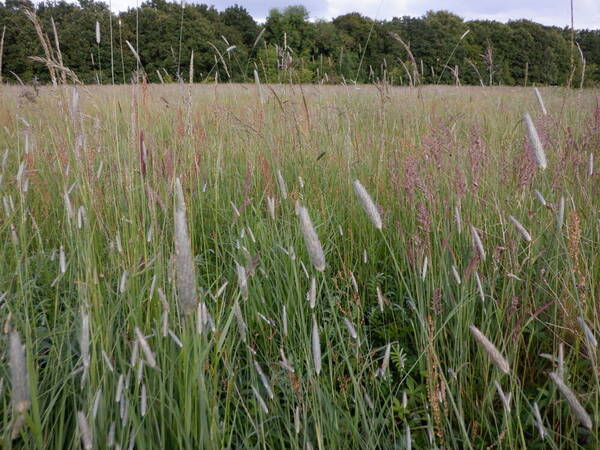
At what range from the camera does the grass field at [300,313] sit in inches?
36.4

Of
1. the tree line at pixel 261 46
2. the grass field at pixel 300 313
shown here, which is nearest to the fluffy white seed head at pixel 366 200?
the grass field at pixel 300 313

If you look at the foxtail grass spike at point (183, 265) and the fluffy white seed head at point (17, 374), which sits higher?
the foxtail grass spike at point (183, 265)

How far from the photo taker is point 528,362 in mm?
1359

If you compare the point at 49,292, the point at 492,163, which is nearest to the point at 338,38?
the point at 492,163

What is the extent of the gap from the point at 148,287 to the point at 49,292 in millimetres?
513

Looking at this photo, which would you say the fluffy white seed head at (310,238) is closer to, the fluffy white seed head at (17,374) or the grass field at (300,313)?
the grass field at (300,313)

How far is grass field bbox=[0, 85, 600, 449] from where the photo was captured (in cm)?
93

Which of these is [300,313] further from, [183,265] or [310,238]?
[183,265]

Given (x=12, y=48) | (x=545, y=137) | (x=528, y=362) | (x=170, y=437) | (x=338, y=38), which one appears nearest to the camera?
(x=170, y=437)

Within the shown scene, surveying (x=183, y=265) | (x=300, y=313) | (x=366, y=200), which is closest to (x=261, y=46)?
(x=300, y=313)

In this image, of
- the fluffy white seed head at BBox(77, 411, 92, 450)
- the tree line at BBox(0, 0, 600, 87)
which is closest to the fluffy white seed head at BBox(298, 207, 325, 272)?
the fluffy white seed head at BBox(77, 411, 92, 450)

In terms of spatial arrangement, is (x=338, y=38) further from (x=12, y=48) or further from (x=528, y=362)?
(x=528, y=362)

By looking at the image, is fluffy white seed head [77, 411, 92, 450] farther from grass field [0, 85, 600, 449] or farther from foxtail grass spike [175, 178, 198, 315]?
foxtail grass spike [175, 178, 198, 315]

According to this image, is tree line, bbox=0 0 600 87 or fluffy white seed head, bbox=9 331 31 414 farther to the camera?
tree line, bbox=0 0 600 87
